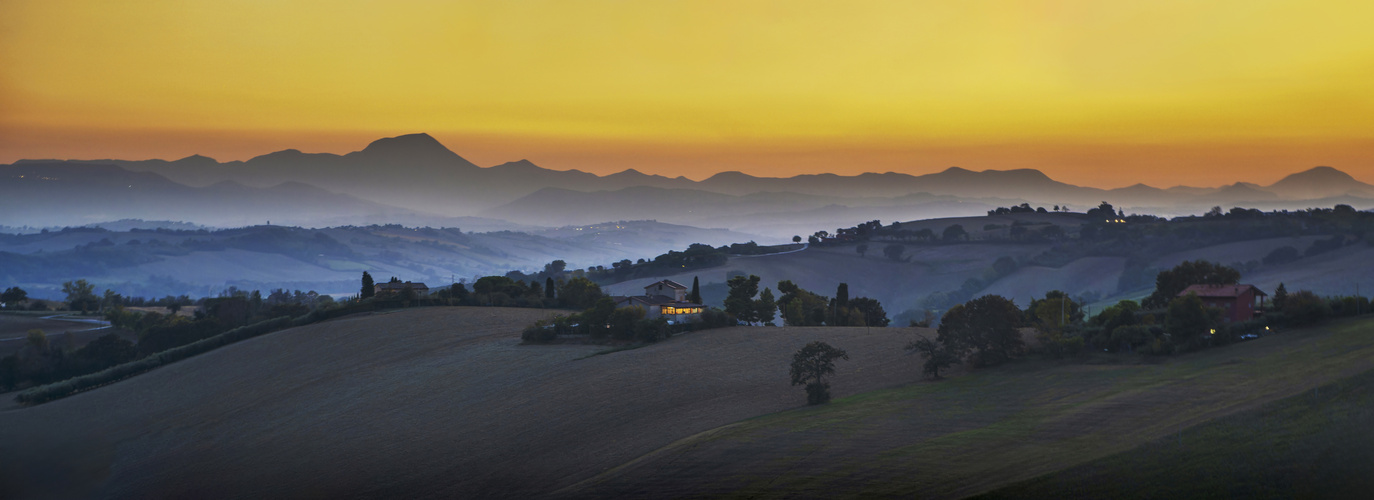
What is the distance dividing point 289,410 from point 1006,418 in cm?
4174

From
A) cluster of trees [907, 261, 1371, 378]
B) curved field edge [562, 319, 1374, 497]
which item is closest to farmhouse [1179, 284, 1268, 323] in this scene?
cluster of trees [907, 261, 1371, 378]

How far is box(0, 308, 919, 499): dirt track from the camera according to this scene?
41938 mm

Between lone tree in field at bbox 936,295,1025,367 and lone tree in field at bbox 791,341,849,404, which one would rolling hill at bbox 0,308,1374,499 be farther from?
lone tree in field at bbox 936,295,1025,367

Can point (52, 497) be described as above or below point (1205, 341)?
below

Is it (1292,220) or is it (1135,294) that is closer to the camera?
(1135,294)

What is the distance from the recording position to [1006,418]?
39.8 m

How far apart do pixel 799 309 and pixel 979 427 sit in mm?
52408

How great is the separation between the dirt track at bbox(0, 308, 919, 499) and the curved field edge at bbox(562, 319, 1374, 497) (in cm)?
372

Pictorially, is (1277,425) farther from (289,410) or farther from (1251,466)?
(289,410)

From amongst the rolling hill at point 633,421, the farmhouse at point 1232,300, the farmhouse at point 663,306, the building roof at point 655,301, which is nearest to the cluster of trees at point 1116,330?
the rolling hill at point 633,421

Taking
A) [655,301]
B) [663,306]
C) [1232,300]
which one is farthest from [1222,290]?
[655,301]

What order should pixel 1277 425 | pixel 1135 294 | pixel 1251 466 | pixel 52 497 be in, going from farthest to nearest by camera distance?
pixel 1135 294, pixel 52 497, pixel 1277 425, pixel 1251 466

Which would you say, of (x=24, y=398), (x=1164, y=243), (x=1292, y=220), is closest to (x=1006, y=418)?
(x=24, y=398)

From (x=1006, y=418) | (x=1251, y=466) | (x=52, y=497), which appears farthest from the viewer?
(x=52, y=497)
